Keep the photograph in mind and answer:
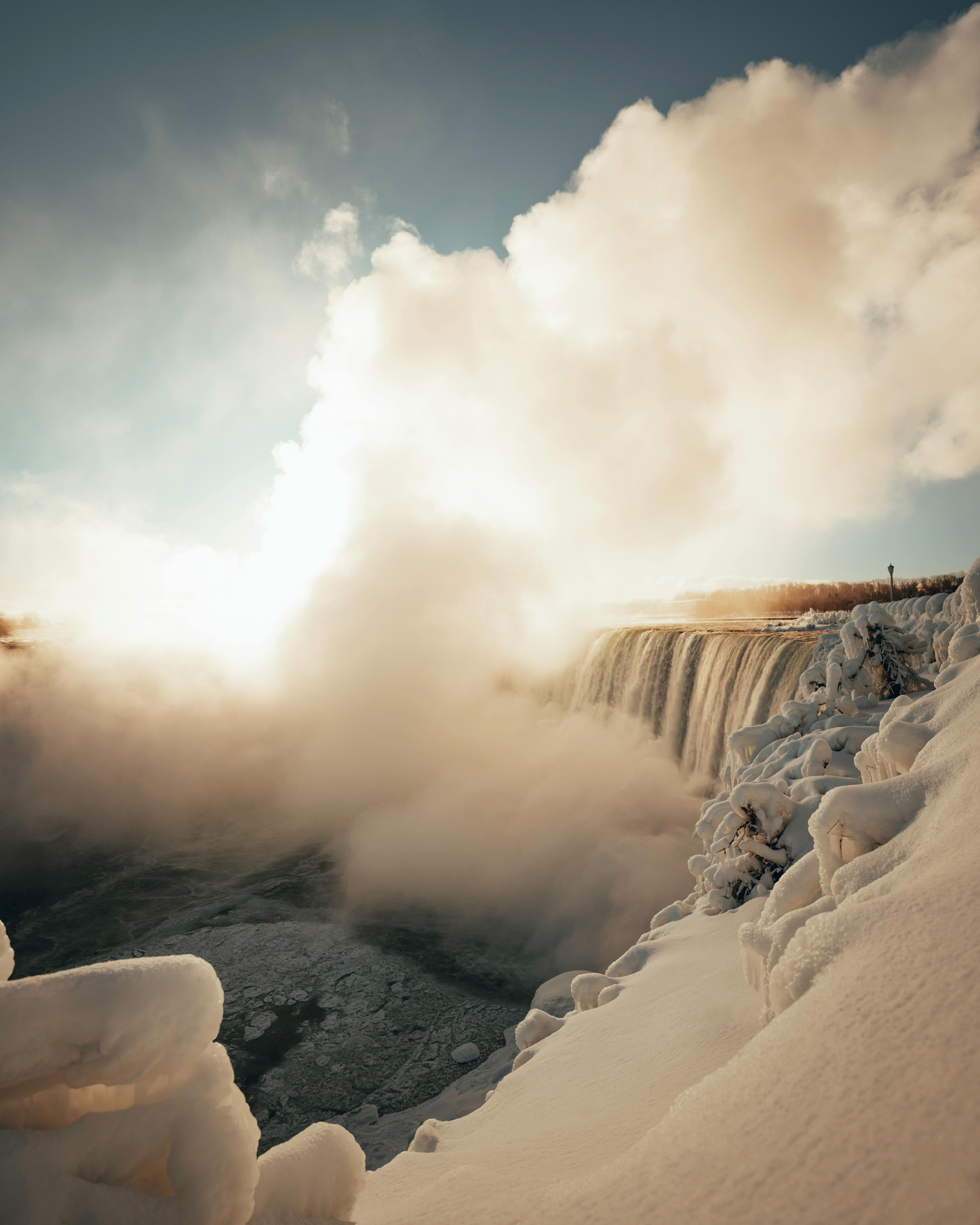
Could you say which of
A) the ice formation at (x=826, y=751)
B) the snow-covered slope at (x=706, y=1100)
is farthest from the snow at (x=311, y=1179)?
the ice formation at (x=826, y=751)

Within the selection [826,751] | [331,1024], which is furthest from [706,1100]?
[331,1024]

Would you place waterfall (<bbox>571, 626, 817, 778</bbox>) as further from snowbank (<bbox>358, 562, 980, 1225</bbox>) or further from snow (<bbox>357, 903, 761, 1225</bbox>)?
snow (<bbox>357, 903, 761, 1225</bbox>)

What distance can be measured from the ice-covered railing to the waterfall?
13.3 m

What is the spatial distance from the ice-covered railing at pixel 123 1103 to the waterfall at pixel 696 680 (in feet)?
43.6

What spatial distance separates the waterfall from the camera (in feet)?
46.4

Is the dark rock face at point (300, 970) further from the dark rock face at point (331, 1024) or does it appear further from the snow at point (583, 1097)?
the snow at point (583, 1097)

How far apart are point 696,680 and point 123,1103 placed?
1824 centimetres

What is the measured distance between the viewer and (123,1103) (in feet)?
4.83

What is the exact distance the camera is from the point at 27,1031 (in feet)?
4.25

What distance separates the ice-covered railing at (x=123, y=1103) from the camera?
4.10 feet

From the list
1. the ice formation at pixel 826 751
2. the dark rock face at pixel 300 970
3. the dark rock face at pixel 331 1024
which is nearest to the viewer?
the ice formation at pixel 826 751

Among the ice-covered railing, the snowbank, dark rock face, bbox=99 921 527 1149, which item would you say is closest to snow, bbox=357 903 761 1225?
the snowbank

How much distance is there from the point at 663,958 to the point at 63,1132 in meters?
5.19

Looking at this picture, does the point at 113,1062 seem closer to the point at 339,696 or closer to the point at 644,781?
the point at 644,781
